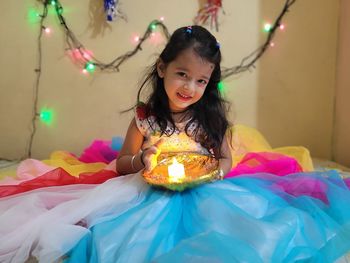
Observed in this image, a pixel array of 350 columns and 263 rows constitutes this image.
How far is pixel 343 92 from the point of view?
1.62 meters

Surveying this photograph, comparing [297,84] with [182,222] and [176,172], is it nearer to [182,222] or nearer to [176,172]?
[176,172]

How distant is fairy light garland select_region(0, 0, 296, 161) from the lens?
5.24 feet

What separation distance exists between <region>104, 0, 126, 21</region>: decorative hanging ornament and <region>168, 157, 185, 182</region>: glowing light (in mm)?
914

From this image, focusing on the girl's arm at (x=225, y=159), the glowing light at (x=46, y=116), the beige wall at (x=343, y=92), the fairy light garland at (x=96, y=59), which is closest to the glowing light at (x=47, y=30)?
the fairy light garland at (x=96, y=59)

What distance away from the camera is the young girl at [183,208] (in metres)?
0.69

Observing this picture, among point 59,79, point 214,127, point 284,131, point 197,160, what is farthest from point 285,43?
point 59,79

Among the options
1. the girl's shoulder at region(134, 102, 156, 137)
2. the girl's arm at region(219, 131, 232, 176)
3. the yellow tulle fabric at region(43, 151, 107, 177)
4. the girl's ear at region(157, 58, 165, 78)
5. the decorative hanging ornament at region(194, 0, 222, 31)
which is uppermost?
the decorative hanging ornament at region(194, 0, 222, 31)

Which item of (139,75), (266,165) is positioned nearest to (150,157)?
(266,165)

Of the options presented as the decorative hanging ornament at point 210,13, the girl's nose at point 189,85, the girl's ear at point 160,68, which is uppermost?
the decorative hanging ornament at point 210,13

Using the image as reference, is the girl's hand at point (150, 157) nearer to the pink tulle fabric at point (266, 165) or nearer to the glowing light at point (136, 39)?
the pink tulle fabric at point (266, 165)

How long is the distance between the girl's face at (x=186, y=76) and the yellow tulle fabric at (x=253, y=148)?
0.42 m

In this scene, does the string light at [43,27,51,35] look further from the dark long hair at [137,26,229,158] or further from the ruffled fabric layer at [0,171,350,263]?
the ruffled fabric layer at [0,171,350,263]

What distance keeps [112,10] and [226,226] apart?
1156 millimetres

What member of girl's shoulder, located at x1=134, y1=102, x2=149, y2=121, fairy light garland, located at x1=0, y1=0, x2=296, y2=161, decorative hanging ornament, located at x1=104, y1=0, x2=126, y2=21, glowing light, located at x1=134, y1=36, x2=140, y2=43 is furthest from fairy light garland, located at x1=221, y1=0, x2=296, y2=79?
girl's shoulder, located at x1=134, y1=102, x2=149, y2=121
